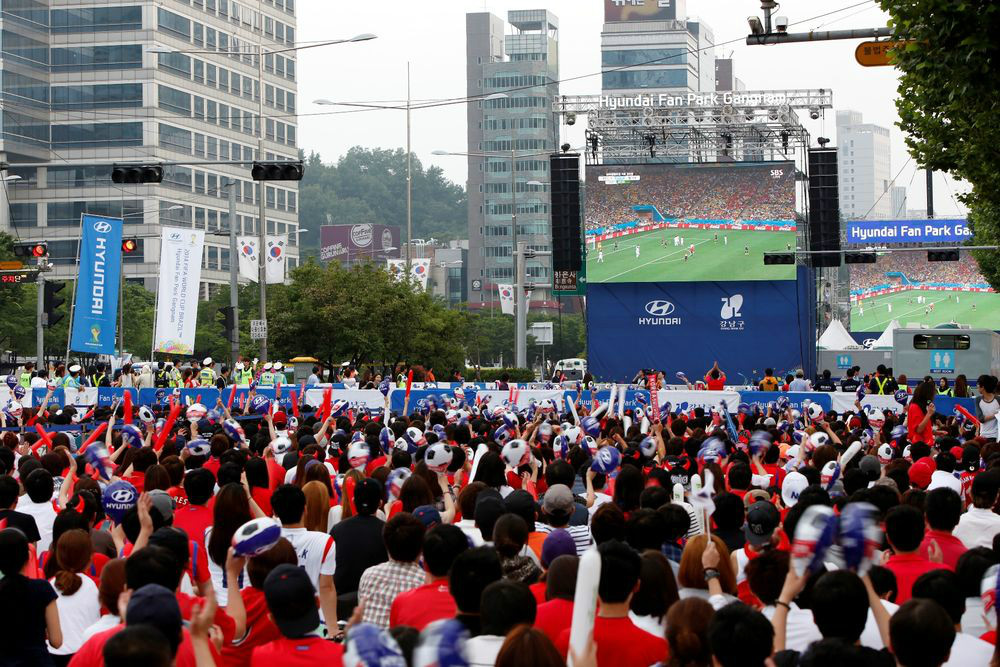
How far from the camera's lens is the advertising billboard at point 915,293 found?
2815 inches

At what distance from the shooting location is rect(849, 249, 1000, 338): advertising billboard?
71.5m

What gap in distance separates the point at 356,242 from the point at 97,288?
123200 mm

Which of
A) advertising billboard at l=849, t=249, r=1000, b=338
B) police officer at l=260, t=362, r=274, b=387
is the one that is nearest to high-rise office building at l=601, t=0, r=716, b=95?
advertising billboard at l=849, t=249, r=1000, b=338

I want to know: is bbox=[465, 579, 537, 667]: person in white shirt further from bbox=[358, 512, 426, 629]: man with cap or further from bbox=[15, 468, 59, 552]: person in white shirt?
bbox=[15, 468, 59, 552]: person in white shirt

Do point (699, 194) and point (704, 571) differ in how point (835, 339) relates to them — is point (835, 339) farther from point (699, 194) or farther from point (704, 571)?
point (704, 571)

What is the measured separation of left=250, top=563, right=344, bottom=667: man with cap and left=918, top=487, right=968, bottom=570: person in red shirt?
3.68 metres

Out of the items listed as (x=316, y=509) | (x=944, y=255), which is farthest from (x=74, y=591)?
(x=944, y=255)

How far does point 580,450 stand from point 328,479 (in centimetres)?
296

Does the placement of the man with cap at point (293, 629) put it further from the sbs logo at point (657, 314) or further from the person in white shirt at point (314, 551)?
the sbs logo at point (657, 314)

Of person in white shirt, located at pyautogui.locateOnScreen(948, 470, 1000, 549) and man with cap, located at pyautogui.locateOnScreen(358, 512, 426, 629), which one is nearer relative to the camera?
man with cap, located at pyautogui.locateOnScreen(358, 512, 426, 629)

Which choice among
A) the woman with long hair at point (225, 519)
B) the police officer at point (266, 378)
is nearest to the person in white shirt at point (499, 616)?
the woman with long hair at point (225, 519)

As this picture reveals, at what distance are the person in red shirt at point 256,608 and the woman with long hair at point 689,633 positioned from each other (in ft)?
6.34

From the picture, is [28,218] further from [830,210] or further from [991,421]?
[991,421]

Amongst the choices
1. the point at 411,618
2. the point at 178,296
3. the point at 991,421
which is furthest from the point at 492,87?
the point at 411,618
